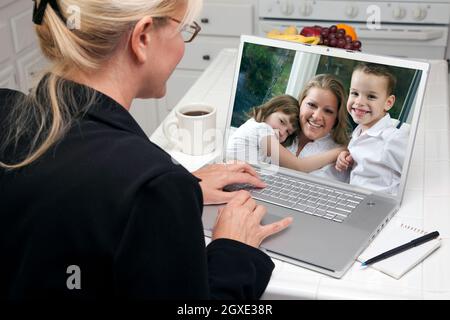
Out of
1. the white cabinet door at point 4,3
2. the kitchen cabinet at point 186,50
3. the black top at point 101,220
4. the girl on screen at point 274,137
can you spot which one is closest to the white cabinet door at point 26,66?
the kitchen cabinet at point 186,50

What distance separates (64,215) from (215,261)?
0.29 m

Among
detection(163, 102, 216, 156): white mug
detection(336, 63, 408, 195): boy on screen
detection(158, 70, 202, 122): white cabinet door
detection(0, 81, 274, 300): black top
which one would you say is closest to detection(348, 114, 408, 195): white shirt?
detection(336, 63, 408, 195): boy on screen

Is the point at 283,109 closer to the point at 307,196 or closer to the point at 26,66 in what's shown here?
the point at 307,196

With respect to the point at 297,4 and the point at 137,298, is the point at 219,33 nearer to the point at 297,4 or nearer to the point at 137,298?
the point at 297,4

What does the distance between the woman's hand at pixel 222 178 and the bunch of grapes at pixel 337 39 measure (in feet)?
1.57

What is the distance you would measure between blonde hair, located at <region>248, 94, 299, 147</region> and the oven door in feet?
4.31

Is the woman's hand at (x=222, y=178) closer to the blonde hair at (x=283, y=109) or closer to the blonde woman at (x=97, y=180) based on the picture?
the blonde hair at (x=283, y=109)

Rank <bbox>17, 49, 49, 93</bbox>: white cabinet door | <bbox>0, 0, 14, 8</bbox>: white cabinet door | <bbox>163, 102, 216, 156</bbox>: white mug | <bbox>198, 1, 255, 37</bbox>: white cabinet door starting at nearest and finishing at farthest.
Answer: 1. <bbox>163, 102, 216, 156</bbox>: white mug
2. <bbox>0, 0, 14, 8</bbox>: white cabinet door
3. <bbox>17, 49, 49, 93</bbox>: white cabinet door
4. <bbox>198, 1, 255, 37</bbox>: white cabinet door

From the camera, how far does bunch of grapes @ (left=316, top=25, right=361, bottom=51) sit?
1547mm

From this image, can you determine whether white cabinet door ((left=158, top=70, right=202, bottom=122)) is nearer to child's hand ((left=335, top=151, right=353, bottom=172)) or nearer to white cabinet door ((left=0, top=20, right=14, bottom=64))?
white cabinet door ((left=0, top=20, right=14, bottom=64))
